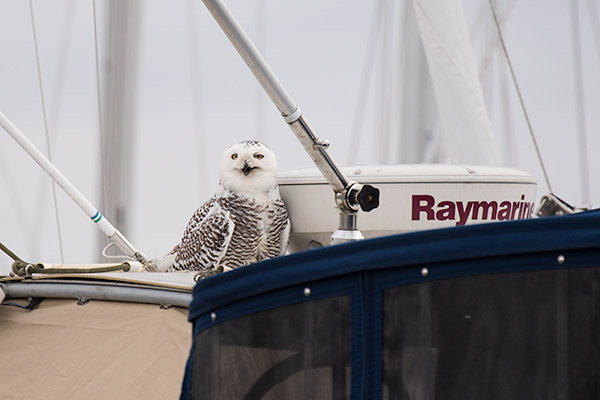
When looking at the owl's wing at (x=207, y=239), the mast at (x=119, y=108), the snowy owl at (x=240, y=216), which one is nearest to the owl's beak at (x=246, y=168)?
the snowy owl at (x=240, y=216)

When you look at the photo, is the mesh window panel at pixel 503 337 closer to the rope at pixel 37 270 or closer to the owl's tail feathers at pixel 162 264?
the rope at pixel 37 270

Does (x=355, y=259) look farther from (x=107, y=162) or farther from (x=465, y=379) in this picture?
(x=107, y=162)

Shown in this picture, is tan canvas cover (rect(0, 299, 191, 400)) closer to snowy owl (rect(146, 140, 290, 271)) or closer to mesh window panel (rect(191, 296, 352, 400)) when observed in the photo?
snowy owl (rect(146, 140, 290, 271))

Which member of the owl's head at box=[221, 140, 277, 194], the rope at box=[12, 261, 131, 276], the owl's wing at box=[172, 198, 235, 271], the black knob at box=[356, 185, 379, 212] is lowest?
the rope at box=[12, 261, 131, 276]

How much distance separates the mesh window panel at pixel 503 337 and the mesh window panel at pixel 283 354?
78 mm

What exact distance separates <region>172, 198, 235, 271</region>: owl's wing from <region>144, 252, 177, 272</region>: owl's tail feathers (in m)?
0.05

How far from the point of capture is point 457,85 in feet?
9.56

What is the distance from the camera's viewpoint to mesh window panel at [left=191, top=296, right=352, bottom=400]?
969 millimetres

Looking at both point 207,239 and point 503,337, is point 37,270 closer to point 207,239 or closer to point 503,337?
point 207,239

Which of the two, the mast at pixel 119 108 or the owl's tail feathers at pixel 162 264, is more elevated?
the mast at pixel 119 108

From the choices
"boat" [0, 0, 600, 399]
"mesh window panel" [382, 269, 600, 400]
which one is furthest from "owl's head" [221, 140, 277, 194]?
"mesh window panel" [382, 269, 600, 400]

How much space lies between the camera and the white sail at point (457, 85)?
2.91 metres

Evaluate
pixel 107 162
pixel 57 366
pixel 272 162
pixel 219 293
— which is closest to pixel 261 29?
pixel 107 162

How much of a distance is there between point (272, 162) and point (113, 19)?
1.82m
